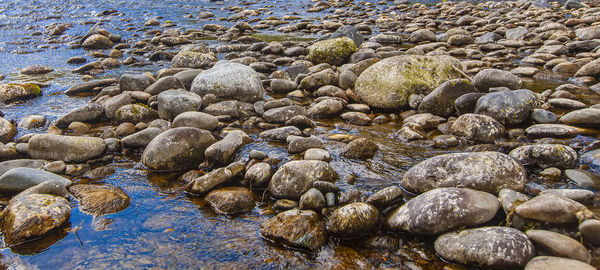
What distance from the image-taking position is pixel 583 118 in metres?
5.20

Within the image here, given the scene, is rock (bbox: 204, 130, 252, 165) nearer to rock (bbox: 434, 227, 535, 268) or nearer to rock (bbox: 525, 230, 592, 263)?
rock (bbox: 434, 227, 535, 268)

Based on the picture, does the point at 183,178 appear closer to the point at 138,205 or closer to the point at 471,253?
the point at 138,205

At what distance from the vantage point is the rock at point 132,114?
679 cm

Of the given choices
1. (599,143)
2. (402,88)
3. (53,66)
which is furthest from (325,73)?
(53,66)

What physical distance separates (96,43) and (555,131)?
15886mm

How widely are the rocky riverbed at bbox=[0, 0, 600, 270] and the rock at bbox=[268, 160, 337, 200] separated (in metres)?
0.02

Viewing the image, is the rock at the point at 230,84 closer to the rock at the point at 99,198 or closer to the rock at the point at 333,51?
the rock at the point at 333,51

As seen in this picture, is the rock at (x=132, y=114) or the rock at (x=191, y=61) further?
the rock at (x=191, y=61)

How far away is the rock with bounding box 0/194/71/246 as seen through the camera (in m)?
3.44

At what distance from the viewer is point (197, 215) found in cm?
391

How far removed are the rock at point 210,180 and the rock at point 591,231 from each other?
11.4 feet

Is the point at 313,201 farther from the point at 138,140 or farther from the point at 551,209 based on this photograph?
the point at 138,140

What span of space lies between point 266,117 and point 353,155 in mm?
2166

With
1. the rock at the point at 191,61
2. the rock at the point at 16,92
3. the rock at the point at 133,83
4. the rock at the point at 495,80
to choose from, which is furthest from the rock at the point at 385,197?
the rock at the point at 16,92
